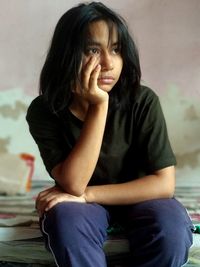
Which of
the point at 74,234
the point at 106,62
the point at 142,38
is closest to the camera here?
the point at 74,234

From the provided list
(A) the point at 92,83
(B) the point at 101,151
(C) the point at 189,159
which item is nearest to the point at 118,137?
(B) the point at 101,151

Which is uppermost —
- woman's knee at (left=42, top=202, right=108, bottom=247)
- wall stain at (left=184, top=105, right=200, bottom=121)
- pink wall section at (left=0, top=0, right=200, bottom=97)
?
pink wall section at (left=0, top=0, right=200, bottom=97)

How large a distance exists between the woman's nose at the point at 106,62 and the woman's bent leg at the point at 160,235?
0.31m

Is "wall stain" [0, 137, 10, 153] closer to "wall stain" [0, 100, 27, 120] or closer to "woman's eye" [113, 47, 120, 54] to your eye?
"wall stain" [0, 100, 27, 120]

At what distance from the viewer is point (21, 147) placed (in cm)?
152

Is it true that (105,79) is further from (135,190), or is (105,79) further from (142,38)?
(142,38)

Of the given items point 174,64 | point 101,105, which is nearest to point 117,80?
point 101,105

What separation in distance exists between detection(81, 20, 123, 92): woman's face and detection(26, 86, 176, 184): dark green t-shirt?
0.10 m

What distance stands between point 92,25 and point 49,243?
0.47 m

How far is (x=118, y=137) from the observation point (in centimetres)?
102

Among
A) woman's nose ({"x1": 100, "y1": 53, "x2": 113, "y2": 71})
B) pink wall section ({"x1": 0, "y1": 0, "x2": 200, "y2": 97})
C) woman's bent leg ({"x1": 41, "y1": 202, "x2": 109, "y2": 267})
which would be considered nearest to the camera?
woman's bent leg ({"x1": 41, "y1": 202, "x2": 109, "y2": 267})

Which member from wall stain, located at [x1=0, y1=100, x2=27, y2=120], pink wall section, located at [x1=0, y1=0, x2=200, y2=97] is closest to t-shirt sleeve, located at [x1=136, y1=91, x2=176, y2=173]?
pink wall section, located at [x1=0, y1=0, x2=200, y2=97]

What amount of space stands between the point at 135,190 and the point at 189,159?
1.80ft

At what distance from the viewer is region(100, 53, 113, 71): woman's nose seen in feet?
3.11
